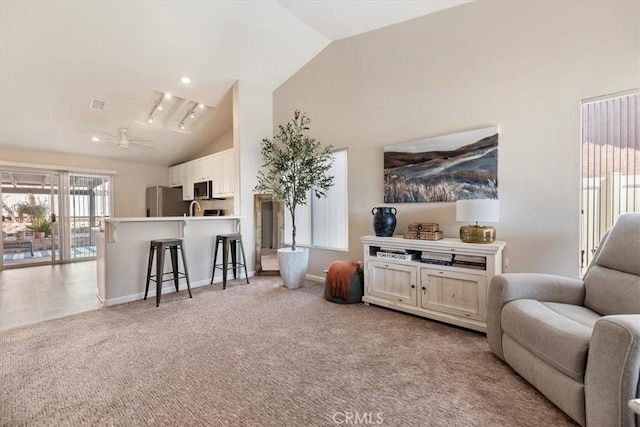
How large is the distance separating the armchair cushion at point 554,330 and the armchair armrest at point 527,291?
0.06 m

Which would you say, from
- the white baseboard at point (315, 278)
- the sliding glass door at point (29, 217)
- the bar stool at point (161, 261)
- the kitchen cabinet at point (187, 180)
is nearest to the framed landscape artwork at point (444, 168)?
the white baseboard at point (315, 278)

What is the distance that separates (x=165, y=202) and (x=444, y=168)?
6.15m

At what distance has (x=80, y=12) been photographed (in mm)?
3082

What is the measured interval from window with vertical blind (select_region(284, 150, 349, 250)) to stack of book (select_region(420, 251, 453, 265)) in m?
1.39

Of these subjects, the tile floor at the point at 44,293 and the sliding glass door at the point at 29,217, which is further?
the sliding glass door at the point at 29,217

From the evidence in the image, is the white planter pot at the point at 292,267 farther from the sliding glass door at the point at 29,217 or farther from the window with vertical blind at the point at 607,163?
the sliding glass door at the point at 29,217

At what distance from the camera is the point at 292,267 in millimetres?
3910

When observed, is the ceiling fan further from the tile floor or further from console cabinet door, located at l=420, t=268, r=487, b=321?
console cabinet door, located at l=420, t=268, r=487, b=321

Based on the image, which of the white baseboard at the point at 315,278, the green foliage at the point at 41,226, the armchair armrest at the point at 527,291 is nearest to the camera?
the armchair armrest at the point at 527,291

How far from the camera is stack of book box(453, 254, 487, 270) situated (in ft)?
8.36

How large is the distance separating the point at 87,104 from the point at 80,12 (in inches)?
70.7

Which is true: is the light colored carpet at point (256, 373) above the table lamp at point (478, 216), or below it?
below

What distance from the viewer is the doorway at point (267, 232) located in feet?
15.4

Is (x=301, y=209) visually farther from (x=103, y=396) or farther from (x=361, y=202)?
(x=103, y=396)
